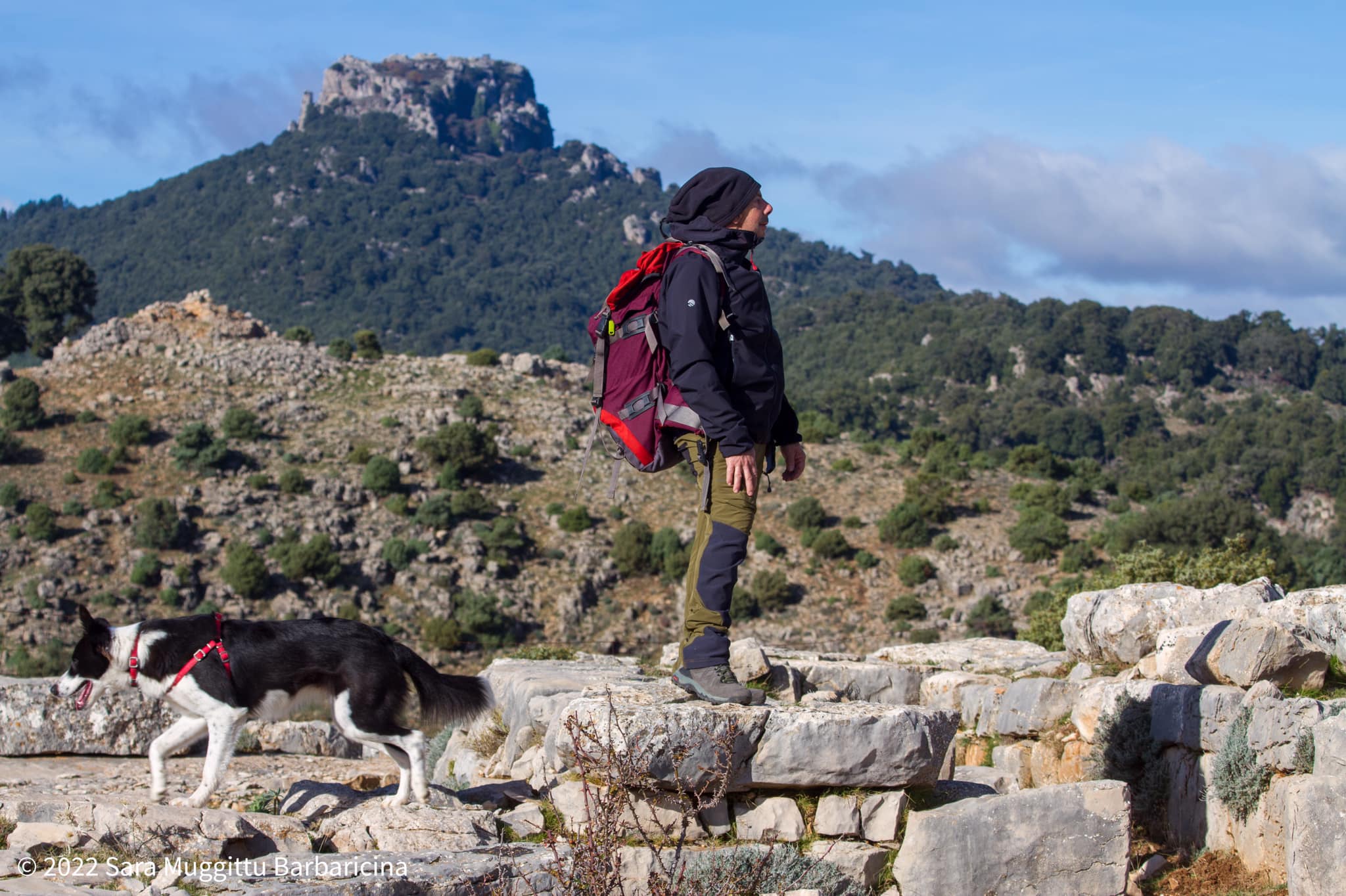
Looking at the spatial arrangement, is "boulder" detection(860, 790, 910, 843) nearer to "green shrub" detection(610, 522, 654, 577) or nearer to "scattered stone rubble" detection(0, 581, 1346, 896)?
"scattered stone rubble" detection(0, 581, 1346, 896)

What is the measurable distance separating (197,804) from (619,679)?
7.19ft

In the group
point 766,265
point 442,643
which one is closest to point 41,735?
point 442,643

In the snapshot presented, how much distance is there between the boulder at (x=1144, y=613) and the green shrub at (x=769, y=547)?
2150 centimetres

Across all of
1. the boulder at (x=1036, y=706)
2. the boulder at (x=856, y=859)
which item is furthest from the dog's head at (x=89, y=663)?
the boulder at (x=1036, y=706)

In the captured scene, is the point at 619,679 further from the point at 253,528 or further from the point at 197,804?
the point at 253,528

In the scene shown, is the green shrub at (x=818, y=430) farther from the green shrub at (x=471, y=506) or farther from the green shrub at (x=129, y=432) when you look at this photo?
the green shrub at (x=129, y=432)

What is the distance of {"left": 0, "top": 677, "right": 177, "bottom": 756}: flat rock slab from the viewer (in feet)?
24.7

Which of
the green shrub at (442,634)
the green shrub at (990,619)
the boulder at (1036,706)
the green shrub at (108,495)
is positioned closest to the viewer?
the boulder at (1036,706)

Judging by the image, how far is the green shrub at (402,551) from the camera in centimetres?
2783

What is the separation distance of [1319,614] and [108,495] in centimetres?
2903

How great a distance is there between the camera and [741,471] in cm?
444

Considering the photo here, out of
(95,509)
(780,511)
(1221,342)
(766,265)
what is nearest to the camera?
(95,509)

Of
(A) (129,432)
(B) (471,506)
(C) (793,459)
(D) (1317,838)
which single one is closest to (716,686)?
(C) (793,459)

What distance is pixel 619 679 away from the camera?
6.18 m
